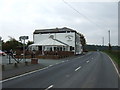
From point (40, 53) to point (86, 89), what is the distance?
38.9m

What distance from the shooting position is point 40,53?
49125 mm

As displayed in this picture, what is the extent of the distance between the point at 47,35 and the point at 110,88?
68.8 m

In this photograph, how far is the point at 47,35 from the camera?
7931cm

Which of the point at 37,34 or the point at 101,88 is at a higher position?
the point at 37,34

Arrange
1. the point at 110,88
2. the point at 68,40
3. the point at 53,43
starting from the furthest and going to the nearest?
the point at 68,40 → the point at 53,43 → the point at 110,88

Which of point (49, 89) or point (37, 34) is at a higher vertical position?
point (37, 34)

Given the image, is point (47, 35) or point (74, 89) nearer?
point (74, 89)

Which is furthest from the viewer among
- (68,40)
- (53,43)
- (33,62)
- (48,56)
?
(68,40)


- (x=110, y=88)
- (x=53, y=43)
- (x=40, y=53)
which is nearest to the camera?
(x=110, y=88)

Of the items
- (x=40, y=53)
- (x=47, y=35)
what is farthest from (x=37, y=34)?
(x=40, y=53)

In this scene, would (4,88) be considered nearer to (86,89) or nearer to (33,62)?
(86,89)

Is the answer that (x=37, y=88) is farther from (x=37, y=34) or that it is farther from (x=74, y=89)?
(x=37, y=34)

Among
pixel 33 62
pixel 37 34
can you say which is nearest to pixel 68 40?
pixel 37 34

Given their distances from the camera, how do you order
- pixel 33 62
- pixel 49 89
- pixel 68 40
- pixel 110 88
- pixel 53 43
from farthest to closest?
pixel 68 40 → pixel 53 43 → pixel 33 62 → pixel 110 88 → pixel 49 89
